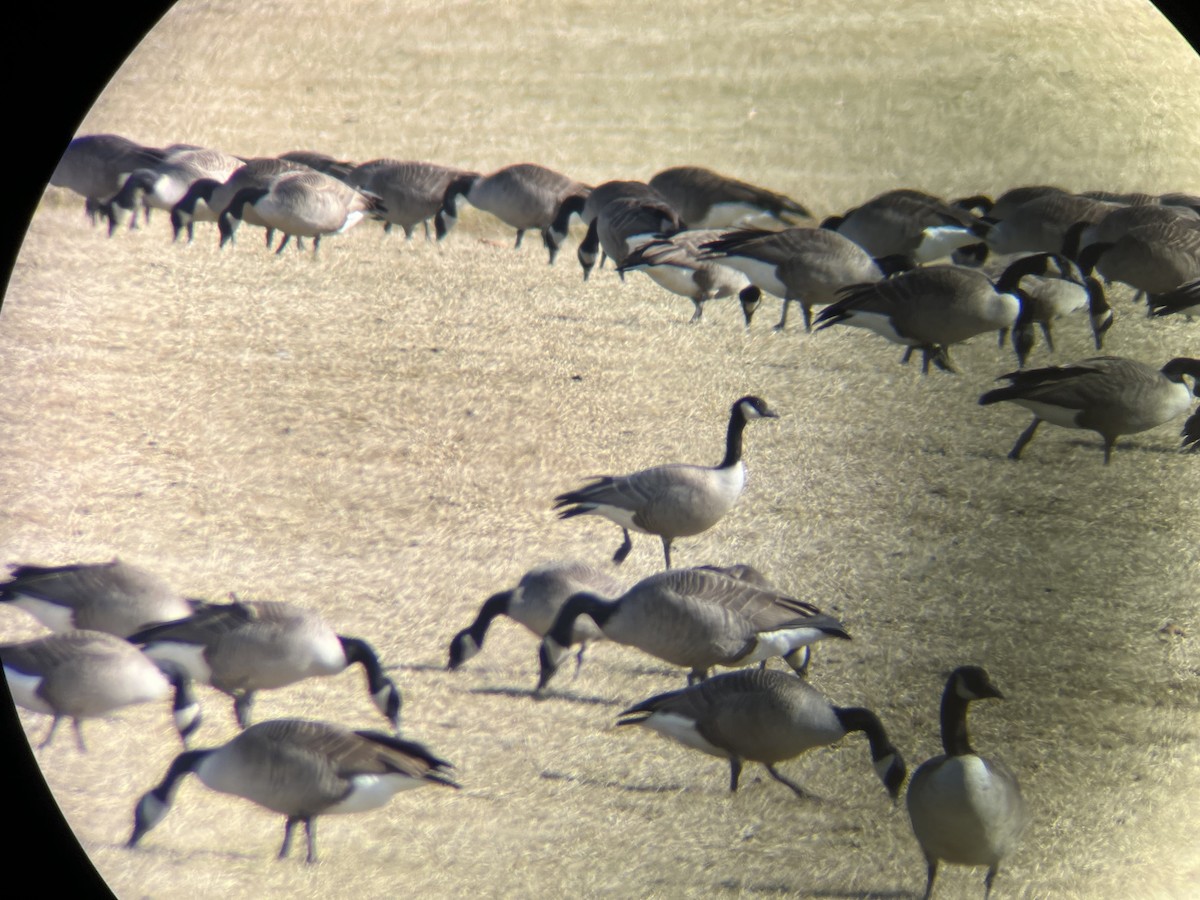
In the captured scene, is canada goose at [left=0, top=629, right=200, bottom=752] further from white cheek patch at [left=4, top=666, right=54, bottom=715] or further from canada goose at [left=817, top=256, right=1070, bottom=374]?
canada goose at [left=817, top=256, right=1070, bottom=374]

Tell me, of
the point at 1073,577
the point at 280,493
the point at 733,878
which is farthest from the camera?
the point at 280,493

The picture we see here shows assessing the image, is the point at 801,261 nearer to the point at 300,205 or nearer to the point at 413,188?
the point at 413,188

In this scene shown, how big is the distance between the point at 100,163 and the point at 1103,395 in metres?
3.72

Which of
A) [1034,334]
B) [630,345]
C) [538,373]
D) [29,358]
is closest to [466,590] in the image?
[538,373]

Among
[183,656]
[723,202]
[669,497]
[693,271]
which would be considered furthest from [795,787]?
[723,202]

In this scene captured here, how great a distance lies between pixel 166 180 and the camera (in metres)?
4.68

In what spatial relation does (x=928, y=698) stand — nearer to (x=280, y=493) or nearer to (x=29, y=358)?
(x=280, y=493)

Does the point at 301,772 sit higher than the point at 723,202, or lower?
lower

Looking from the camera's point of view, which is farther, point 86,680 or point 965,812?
point 86,680

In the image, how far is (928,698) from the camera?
2.29m

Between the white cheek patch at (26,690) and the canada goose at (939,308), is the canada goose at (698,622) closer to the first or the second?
the white cheek patch at (26,690)

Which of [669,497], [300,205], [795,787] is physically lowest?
[795,787]

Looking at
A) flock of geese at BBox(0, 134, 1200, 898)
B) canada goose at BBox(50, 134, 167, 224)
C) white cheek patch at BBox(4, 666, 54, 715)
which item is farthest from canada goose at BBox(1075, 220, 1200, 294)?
canada goose at BBox(50, 134, 167, 224)

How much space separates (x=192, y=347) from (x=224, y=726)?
1.77 metres
